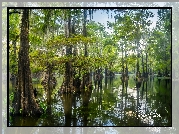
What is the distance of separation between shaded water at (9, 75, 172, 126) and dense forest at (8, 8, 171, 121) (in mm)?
165

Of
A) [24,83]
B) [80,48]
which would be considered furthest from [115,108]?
[24,83]

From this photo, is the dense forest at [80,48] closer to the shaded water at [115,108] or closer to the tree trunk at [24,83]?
the tree trunk at [24,83]

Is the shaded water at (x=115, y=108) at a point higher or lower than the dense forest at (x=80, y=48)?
lower

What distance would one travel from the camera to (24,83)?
5.88 metres

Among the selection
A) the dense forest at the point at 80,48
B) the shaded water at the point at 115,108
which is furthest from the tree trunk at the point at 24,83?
the shaded water at the point at 115,108

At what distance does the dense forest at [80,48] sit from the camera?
584 centimetres

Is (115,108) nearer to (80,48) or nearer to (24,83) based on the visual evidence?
(80,48)

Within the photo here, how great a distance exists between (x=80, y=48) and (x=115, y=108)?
1394 mm

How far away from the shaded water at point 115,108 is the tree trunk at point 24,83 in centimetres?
18

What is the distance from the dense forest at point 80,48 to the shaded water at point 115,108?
165mm

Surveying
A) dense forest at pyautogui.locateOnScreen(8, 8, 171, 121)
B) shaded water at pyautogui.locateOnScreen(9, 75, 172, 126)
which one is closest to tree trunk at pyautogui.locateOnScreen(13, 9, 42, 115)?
dense forest at pyautogui.locateOnScreen(8, 8, 171, 121)

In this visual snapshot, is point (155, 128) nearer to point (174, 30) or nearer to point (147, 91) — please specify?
point (147, 91)

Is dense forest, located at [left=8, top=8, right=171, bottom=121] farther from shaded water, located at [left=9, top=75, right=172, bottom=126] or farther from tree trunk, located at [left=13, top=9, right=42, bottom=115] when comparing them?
shaded water, located at [left=9, top=75, right=172, bottom=126]

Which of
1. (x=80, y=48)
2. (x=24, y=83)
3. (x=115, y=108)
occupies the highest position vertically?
(x=80, y=48)
